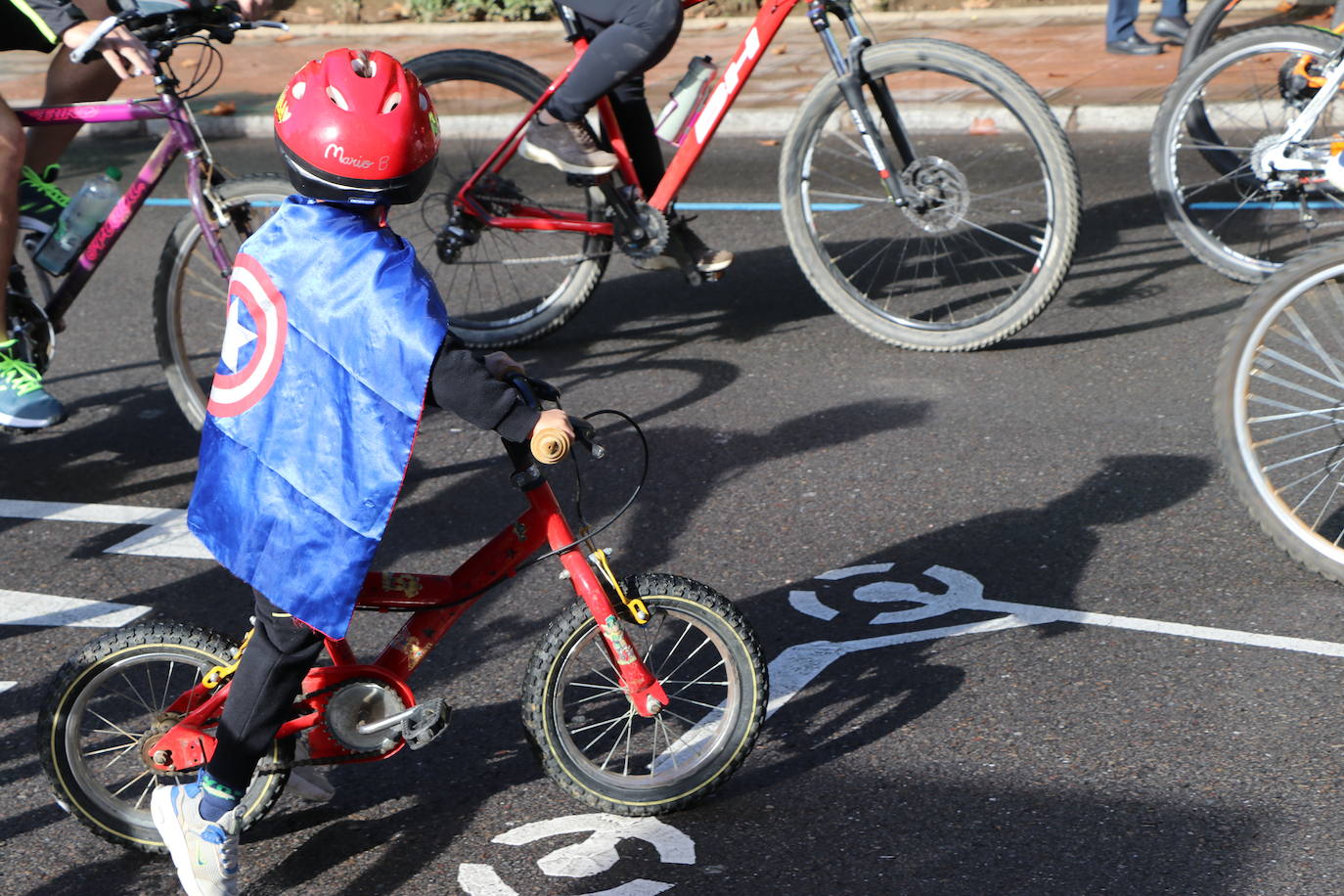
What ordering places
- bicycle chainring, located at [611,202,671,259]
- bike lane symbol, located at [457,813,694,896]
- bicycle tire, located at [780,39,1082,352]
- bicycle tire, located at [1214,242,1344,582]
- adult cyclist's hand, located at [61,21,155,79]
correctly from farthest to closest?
bicycle chainring, located at [611,202,671,259]
bicycle tire, located at [780,39,1082,352]
adult cyclist's hand, located at [61,21,155,79]
bicycle tire, located at [1214,242,1344,582]
bike lane symbol, located at [457,813,694,896]

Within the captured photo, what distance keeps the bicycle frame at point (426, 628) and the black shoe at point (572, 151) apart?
2.95 meters

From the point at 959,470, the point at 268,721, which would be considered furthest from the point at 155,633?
the point at 959,470

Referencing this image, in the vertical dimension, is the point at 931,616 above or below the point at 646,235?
below

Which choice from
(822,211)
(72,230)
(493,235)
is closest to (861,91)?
(822,211)

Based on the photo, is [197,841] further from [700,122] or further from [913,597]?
[700,122]

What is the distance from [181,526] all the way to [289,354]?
235 cm

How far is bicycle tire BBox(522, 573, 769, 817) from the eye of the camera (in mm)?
3281

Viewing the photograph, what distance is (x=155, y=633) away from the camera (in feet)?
10.7

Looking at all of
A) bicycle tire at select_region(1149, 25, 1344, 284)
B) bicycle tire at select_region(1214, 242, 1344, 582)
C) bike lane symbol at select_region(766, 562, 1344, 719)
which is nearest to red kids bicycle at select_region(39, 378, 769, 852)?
bike lane symbol at select_region(766, 562, 1344, 719)

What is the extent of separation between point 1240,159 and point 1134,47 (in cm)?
402

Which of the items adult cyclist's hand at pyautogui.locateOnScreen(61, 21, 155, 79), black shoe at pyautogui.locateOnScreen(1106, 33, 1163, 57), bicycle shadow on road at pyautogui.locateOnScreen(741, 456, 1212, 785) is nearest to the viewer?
bicycle shadow on road at pyautogui.locateOnScreen(741, 456, 1212, 785)

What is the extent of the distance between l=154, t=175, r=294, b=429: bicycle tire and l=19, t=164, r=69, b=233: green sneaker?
426 mm

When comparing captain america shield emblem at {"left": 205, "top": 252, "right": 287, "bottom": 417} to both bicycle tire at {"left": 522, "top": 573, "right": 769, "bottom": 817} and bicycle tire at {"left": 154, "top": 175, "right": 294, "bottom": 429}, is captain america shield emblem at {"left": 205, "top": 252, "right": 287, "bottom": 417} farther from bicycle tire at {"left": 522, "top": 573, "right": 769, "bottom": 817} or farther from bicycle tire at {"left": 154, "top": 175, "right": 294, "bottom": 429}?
bicycle tire at {"left": 154, "top": 175, "right": 294, "bottom": 429}

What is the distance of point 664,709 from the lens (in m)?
3.72
